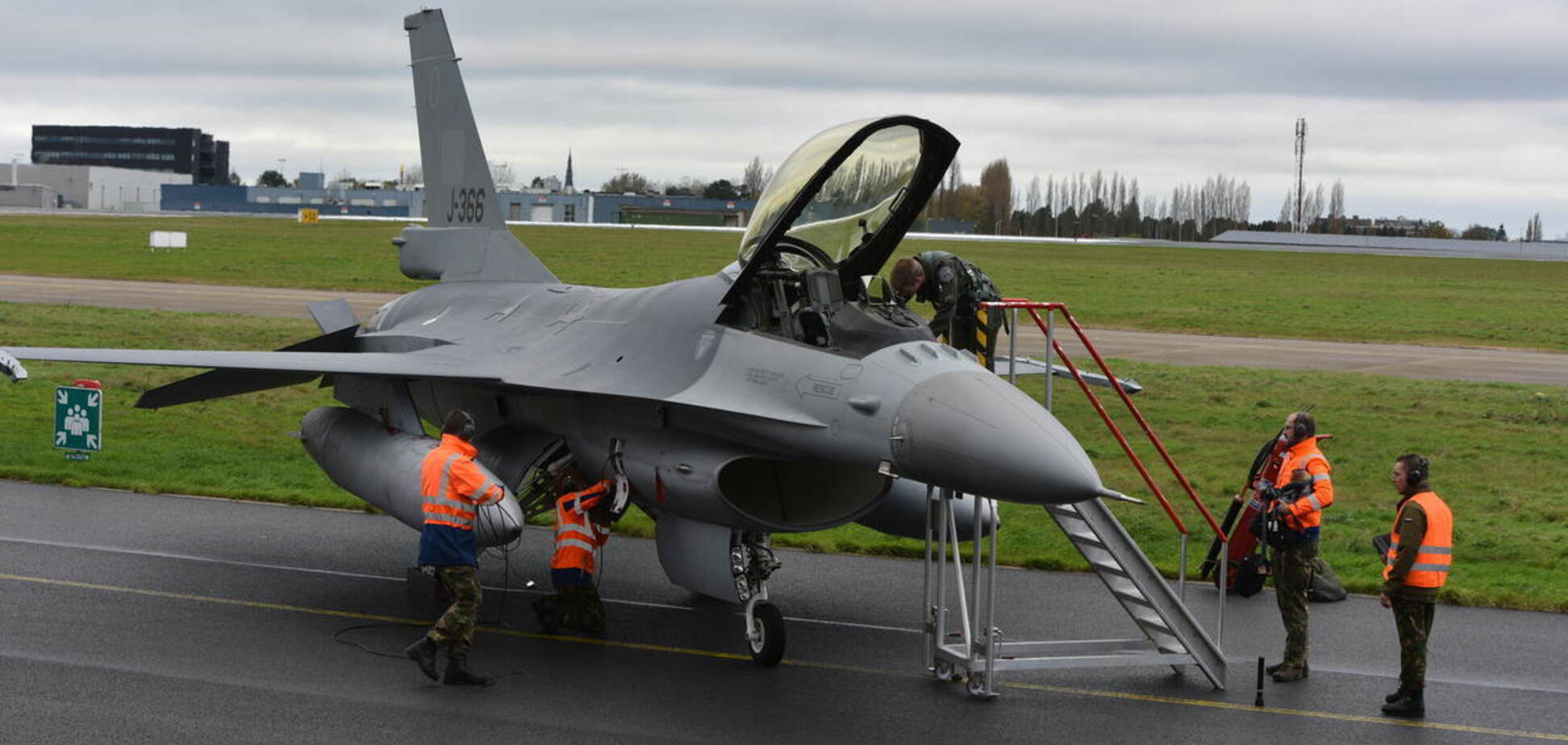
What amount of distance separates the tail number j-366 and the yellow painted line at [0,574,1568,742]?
5508mm

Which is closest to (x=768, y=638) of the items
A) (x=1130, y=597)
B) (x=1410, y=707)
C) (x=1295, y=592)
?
(x=1130, y=597)

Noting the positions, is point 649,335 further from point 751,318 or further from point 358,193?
point 358,193

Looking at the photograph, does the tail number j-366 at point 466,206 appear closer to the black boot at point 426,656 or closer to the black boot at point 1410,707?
the black boot at point 426,656

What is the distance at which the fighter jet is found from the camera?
34.0 feet

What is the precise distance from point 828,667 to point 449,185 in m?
8.34

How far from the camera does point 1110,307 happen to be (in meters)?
48.1

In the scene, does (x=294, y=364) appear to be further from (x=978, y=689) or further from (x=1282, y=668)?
(x=1282, y=668)

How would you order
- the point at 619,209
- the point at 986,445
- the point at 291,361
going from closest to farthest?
the point at 986,445 < the point at 291,361 < the point at 619,209

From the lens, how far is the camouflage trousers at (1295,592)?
11594mm

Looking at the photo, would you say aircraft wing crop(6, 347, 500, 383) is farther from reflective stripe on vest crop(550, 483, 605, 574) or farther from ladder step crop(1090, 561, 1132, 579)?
ladder step crop(1090, 561, 1132, 579)

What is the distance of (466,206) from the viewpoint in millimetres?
17688

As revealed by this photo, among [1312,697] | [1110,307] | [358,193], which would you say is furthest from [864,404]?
[358,193]

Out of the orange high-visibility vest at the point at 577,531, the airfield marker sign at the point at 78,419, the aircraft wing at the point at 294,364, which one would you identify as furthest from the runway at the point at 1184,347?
the orange high-visibility vest at the point at 577,531

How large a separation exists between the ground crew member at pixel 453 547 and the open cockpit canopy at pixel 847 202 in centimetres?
247
